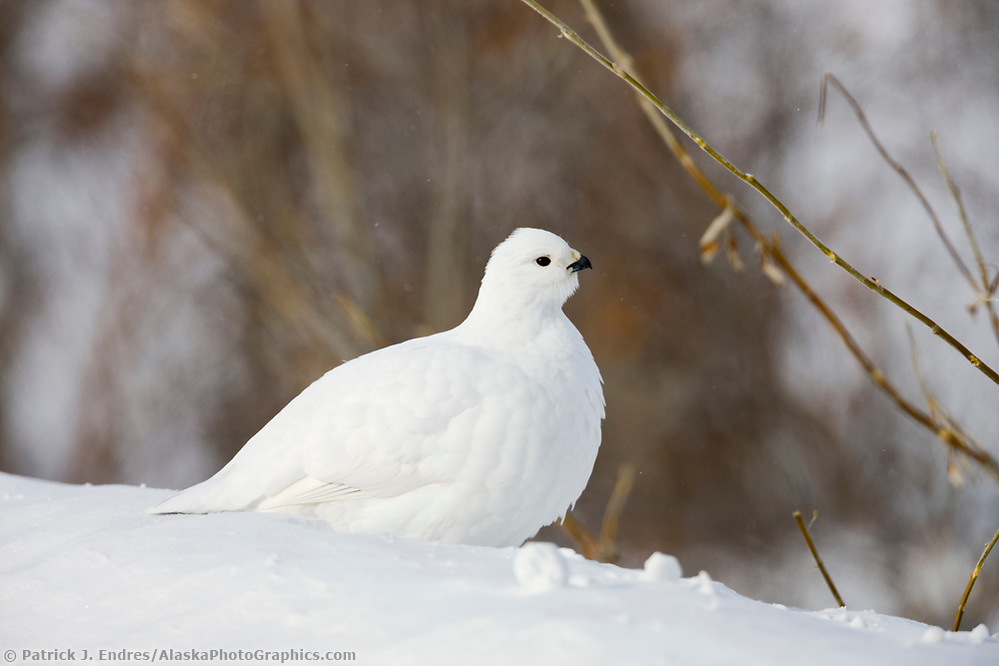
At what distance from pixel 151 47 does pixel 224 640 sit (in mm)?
8282

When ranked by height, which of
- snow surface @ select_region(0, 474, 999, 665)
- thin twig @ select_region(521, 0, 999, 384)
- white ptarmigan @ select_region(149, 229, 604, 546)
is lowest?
snow surface @ select_region(0, 474, 999, 665)

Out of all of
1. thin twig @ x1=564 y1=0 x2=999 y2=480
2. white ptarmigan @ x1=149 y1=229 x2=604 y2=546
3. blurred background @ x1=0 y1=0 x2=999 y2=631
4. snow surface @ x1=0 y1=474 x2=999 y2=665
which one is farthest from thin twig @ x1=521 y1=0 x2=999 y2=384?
blurred background @ x1=0 y1=0 x2=999 y2=631

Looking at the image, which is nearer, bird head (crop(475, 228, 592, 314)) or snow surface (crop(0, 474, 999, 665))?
snow surface (crop(0, 474, 999, 665))

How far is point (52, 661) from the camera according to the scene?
4.61 feet

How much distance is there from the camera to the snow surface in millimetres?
1203

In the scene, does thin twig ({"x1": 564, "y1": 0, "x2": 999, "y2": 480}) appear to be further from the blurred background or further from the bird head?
the blurred background

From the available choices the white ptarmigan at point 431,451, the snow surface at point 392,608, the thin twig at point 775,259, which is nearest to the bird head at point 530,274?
the white ptarmigan at point 431,451

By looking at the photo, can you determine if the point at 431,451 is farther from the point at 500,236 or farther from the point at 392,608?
the point at 500,236

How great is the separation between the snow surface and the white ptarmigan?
38 cm

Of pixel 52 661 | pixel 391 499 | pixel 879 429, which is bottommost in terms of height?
pixel 52 661

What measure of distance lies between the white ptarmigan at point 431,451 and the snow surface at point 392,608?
0.38m

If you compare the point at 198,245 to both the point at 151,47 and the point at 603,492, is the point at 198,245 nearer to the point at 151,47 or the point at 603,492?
the point at 151,47

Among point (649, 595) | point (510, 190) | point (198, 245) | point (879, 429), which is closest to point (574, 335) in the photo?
point (649, 595)

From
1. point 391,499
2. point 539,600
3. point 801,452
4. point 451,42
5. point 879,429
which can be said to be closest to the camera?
point 539,600
